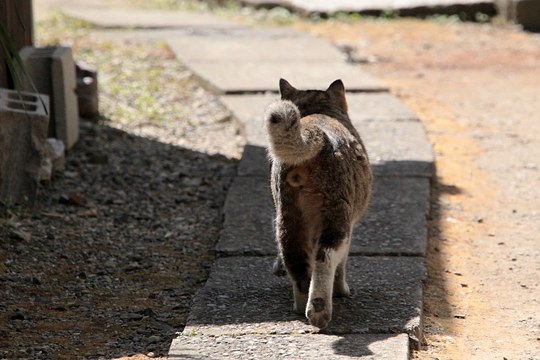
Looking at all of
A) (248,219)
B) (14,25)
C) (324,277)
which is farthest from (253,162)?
(324,277)

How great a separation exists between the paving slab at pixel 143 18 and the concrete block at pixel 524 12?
3.26m

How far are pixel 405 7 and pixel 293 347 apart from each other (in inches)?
371

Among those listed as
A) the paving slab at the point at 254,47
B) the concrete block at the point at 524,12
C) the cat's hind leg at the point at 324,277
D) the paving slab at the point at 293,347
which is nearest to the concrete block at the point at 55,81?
the paving slab at the point at 254,47

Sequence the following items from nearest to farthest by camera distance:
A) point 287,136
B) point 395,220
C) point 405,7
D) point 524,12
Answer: point 287,136 < point 395,220 < point 524,12 < point 405,7

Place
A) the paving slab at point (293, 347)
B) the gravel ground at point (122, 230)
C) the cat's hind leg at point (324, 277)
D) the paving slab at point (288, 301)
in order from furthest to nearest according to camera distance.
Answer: the gravel ground at point (122, 230)
the paving slab at point (288, 301)
the cat's hind leg at point (324, 277)
the paving slab at point (293, 347)

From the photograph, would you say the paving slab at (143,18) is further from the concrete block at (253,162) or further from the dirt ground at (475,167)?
the concrete block at (253,162)

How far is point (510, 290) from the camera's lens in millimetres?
5297

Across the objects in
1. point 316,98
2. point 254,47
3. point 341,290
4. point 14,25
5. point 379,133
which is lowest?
point 341,290

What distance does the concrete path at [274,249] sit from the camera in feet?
14.2

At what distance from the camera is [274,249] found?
18.3 ft

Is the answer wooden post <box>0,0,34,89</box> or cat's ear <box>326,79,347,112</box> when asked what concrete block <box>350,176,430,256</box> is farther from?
wooden post <box>0,0,34,89</box>

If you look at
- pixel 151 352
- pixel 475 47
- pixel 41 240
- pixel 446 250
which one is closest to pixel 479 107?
pixel 475 47

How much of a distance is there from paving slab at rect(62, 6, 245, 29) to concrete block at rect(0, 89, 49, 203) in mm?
5863

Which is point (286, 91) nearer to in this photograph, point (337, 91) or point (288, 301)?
point (337, 91)
